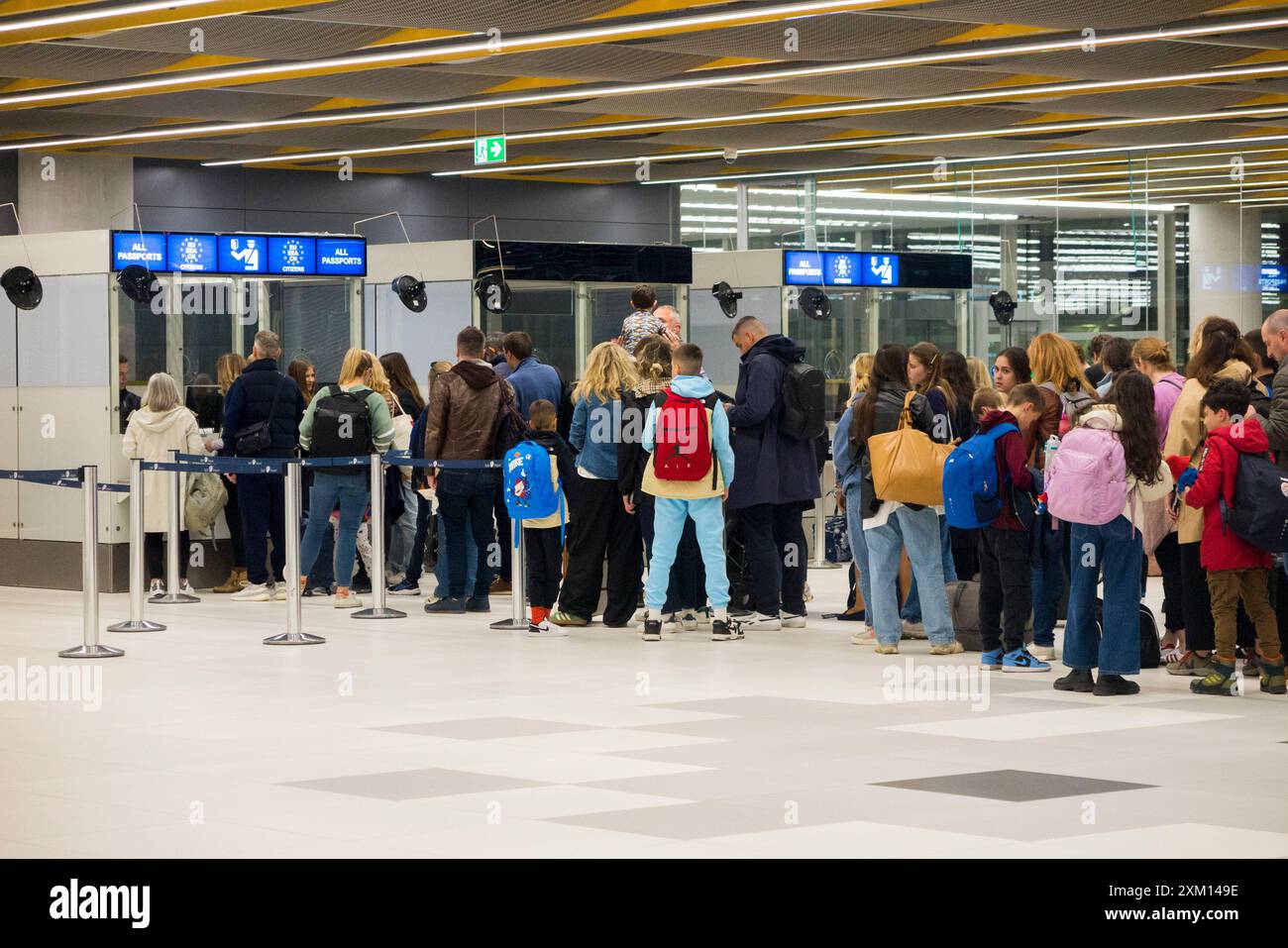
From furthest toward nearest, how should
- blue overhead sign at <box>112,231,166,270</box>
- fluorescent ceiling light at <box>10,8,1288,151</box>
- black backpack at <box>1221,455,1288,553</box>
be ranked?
fluorescent ceiling light at <box>10,8,1288,151</box>
blue overhead sign at <box>112,231,166,270</box>
black backpack at <box>1221,455,1288,553</box>

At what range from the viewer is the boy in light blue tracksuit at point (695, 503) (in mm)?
10539

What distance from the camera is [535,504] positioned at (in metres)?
11.1

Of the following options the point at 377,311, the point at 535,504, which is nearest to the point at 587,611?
the point at 535,504

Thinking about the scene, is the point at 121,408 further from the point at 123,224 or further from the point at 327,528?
the point at 123,224

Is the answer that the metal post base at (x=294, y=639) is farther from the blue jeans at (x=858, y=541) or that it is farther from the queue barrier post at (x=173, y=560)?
the blue jeans at (x=858, y=541)

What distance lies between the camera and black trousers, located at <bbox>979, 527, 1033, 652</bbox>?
30.4 feet

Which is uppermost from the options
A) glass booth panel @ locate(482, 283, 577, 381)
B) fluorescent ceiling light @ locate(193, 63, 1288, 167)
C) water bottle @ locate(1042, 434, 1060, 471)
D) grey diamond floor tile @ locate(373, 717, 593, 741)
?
fluorescent ceiling light @ locate(193, 63, 1288, 167)

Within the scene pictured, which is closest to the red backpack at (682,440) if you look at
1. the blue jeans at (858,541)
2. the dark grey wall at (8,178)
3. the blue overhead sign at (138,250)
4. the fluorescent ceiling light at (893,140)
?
the blue jeans at (858,541)

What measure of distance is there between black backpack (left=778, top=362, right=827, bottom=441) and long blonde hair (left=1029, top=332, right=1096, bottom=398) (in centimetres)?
121

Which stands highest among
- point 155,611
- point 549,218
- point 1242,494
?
point 549,218

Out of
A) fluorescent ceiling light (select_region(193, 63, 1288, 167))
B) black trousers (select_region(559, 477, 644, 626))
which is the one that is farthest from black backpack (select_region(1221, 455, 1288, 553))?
fluorescent ceiling light (select_region(193, 63, 1288, 167))

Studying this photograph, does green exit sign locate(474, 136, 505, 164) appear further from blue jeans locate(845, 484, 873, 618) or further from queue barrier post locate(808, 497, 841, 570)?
blue jeans locate(845, 484, 873, 618)

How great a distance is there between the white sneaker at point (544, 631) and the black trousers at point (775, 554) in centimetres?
112
